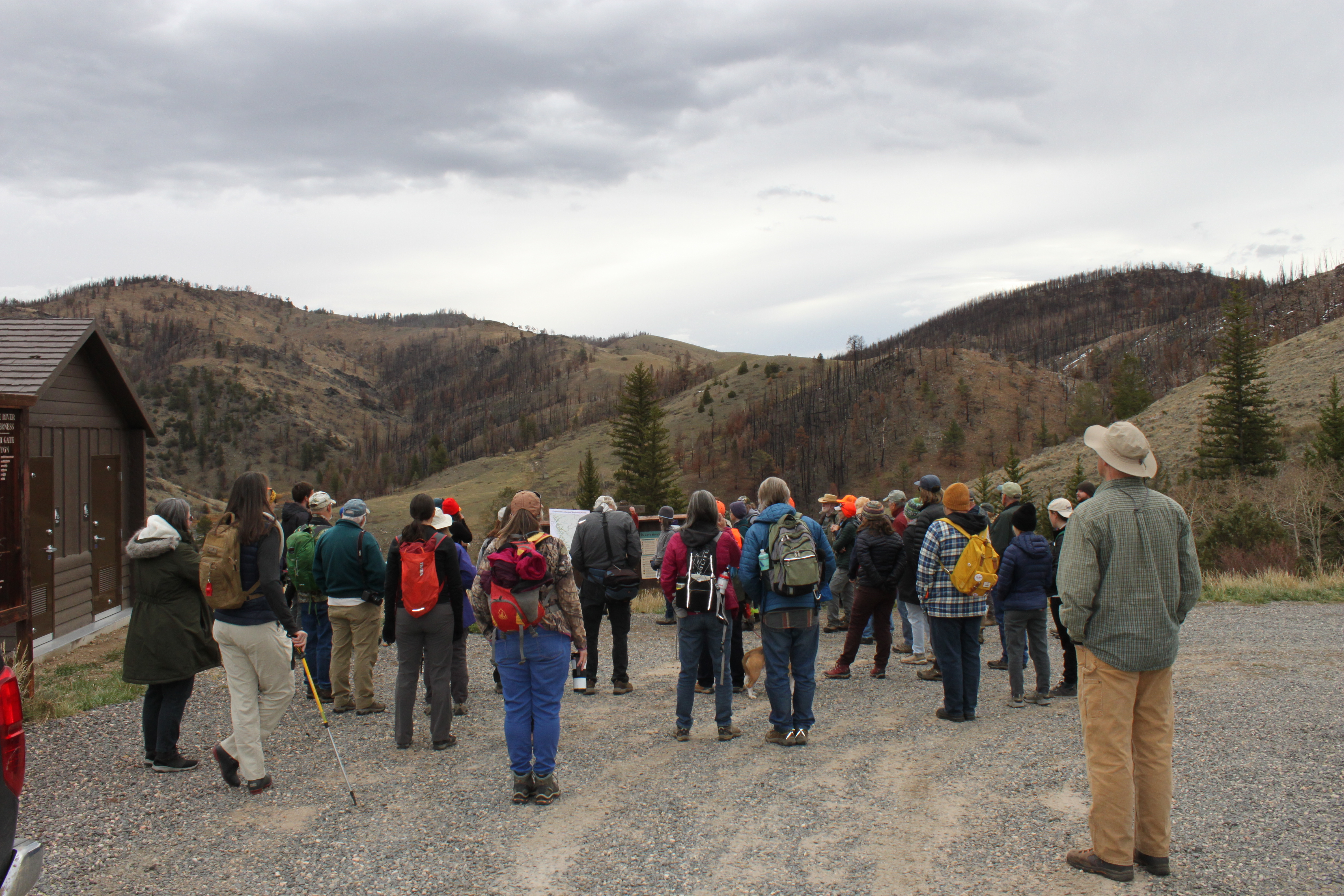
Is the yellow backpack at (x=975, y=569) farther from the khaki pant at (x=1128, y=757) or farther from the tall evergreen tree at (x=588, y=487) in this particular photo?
the tall evergreen tree at (x=588, y=487)

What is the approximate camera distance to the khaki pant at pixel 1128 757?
151 inches

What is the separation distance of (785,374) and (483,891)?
10696cm

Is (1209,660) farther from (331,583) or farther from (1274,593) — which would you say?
(331,583)

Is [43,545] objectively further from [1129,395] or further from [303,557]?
[1129,395]

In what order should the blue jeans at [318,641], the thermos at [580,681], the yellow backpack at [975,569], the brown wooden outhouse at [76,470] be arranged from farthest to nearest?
the brown wooden outhouse at [76,470]
the thermos at [580,681]
the blue jeans at [318,641]
the yellow backpack at [975,569]

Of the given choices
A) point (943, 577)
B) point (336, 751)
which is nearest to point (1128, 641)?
point (943, 577)

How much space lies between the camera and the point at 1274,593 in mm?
13469

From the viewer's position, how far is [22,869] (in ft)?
9.31

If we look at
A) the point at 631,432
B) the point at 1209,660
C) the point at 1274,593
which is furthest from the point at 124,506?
the point at 631,432

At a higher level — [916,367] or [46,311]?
[46,311]

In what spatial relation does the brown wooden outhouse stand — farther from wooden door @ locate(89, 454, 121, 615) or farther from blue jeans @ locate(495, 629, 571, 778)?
blue jeans @ locate(495, 629, 571, 778)

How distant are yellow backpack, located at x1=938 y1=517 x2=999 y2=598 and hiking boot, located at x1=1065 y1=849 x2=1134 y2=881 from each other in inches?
102

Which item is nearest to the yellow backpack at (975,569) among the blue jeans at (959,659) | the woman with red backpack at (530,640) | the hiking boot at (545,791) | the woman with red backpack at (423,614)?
the blue jeans at (959,659)

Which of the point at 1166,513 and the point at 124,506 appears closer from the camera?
the point at 1166,513
